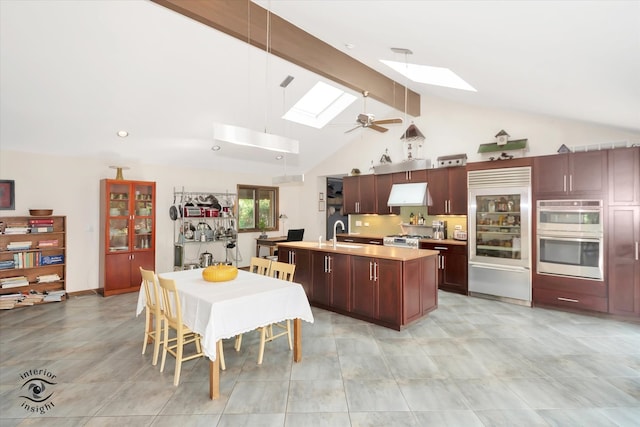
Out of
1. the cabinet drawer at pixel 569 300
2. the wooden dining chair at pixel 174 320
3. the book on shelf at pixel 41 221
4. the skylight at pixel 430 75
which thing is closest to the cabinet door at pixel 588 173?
the cabinet drawer at pixel 569 300

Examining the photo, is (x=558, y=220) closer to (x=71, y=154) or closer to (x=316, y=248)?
(x=316, y=248)

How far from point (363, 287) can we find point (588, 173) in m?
3.40

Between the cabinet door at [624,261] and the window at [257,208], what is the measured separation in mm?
6555

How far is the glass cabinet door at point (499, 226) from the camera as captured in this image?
5117mm

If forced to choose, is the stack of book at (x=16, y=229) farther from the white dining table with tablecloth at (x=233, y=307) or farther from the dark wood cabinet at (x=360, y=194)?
the dark wood cabinet at (x=360, y=194)

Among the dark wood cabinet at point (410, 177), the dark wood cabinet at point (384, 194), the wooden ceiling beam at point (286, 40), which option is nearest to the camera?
the wooden ceiling beam at point (286, 40)

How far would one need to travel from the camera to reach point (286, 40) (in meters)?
3.94

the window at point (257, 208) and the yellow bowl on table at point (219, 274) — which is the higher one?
the window at point (257, 208)

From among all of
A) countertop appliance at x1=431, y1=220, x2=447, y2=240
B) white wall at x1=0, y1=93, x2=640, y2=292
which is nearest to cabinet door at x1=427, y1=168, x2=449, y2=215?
countertop appliance at x1=431, y1=220, x2=447, y2=240

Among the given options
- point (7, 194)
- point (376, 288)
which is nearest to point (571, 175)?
point (376, 288)

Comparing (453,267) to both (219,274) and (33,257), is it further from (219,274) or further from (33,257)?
(33,257)

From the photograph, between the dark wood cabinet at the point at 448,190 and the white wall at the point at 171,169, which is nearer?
the white wall at the point at 171,169

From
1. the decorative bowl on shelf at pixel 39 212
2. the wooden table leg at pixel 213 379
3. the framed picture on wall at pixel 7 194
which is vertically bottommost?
the wooden table leg at pixel 213 379

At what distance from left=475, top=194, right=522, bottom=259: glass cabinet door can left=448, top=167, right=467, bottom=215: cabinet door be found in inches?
14.4
